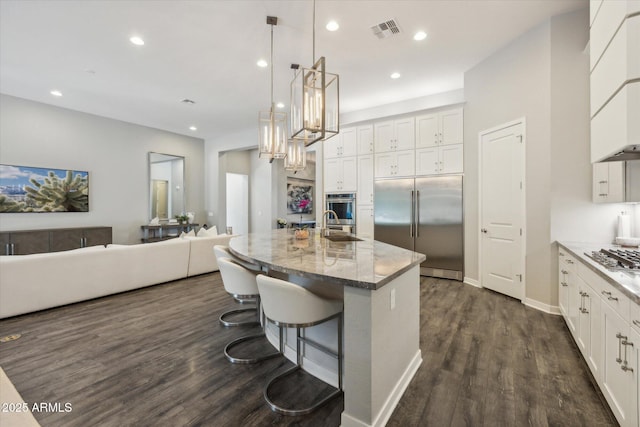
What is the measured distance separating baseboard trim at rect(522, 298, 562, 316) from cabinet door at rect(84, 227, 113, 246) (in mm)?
7538

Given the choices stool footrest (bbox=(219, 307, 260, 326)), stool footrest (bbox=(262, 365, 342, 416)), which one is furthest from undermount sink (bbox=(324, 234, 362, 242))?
stool footrest (bbox=(262, 365, 342, 416))

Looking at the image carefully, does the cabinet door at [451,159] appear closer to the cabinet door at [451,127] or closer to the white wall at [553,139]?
the cabinet door at [451,127]

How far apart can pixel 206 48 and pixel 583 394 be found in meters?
4.94

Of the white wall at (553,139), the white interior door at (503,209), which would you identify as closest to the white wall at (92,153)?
the white interior door at (503,209)

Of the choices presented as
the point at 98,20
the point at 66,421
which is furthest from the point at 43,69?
the point at 66,421

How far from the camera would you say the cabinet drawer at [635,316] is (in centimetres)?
131

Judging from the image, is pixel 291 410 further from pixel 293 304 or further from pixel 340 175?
pixel 340 175

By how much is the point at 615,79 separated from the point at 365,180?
161 inches

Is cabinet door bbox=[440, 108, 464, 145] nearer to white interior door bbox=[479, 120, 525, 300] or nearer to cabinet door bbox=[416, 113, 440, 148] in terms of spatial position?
cabinet door bbox=[416, 113, 440, 148]

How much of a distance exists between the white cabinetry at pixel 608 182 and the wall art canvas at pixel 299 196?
7.13 m

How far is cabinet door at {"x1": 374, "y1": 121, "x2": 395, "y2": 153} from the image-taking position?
5.26 m

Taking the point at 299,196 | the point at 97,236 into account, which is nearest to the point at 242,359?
the point at 97,236

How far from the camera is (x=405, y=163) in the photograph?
510 centimetres

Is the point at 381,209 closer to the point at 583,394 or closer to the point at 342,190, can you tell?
the point at 342,190
